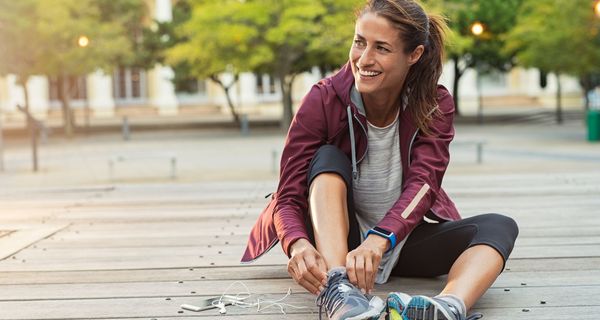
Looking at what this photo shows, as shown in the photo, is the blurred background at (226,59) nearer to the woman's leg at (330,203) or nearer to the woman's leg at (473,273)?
the woman's leg at (330,203)

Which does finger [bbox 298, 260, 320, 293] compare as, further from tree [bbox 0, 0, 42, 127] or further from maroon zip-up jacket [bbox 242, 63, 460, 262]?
tree [bbox 0, 0, 42, 127]

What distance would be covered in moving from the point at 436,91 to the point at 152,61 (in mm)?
41337

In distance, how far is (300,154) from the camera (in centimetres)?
400

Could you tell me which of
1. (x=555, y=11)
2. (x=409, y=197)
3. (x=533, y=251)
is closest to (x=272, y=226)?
(x=409, y=197)

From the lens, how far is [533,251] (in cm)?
521

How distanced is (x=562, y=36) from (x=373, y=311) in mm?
22829

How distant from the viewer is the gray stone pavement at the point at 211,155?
14.5m

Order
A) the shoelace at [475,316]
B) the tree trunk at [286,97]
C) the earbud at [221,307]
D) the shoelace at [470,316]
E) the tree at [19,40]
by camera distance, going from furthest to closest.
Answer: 1. the tree trunk at [286,97]
2. the tree at [19,40]
3. the earbud at [221,307]
4. the shoelace at [475,316]
5. the shoelace at [470,316]

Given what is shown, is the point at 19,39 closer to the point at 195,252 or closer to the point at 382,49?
the point at 195,252

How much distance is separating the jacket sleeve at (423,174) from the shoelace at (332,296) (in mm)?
394

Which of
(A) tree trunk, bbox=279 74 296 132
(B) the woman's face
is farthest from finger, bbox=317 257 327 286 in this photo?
(A) tree trunk, bbox=279 74 296 132

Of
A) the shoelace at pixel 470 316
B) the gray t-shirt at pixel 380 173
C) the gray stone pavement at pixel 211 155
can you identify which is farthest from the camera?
the gray stone pavement at pixel 211 155

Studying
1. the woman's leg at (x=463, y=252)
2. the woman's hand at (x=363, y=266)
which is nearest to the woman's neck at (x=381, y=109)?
the woman's leg at (x=463, y=252)

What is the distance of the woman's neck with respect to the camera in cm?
399
